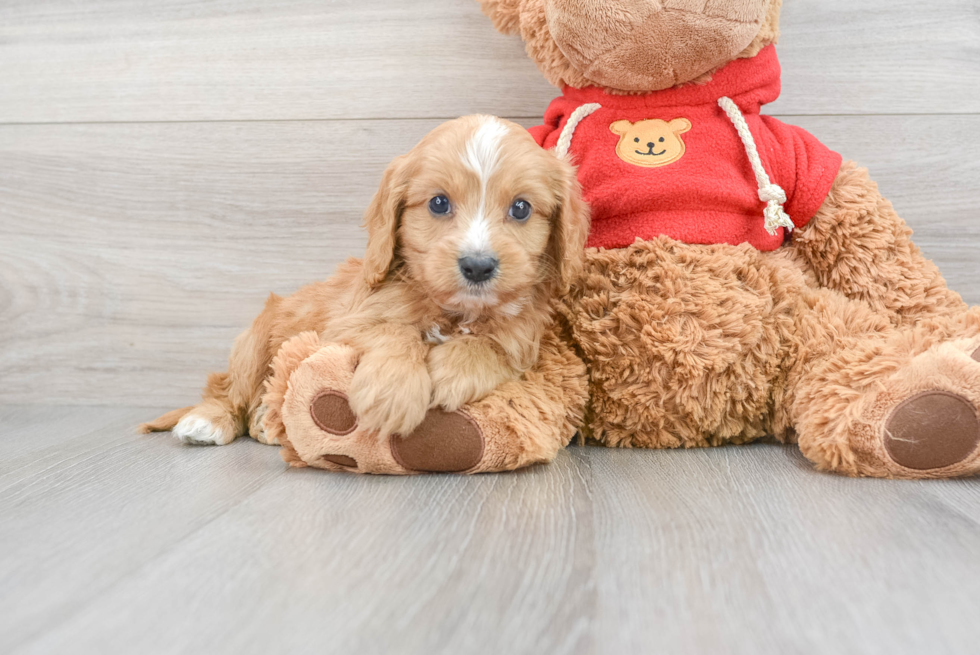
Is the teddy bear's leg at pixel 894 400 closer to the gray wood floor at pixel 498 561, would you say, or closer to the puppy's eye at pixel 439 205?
the gray wood floor at pixel 498 561

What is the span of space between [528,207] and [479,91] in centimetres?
76

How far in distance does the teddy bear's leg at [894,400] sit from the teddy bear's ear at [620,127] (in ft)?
1.77

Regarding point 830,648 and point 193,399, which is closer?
point 830,648

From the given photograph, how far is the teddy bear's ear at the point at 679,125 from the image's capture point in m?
1.43

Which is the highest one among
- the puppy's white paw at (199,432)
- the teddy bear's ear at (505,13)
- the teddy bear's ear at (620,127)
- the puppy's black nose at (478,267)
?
the teddy bear's ear at (505,13)

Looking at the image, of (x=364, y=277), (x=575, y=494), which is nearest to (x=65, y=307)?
(x=364, y=277)

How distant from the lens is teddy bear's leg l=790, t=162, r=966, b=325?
4.67 feet

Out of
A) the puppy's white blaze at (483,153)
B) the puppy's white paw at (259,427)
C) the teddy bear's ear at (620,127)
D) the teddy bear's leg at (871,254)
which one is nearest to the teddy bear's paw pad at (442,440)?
the puppy's white blaze at (483,153)

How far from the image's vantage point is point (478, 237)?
1196 millimetres

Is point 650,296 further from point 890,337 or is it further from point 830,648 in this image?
point 830,648

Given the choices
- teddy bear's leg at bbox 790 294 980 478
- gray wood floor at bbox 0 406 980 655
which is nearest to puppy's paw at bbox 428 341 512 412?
gray wood floor at bbox 0 406 980 655

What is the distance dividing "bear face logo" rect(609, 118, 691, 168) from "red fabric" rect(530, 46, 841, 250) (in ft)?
0.04

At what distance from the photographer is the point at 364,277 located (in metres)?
1.36

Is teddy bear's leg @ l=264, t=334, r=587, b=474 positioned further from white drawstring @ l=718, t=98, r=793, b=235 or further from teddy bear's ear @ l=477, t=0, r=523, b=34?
teddy bear's ear @ l=477, t=0, r=523, b=34
